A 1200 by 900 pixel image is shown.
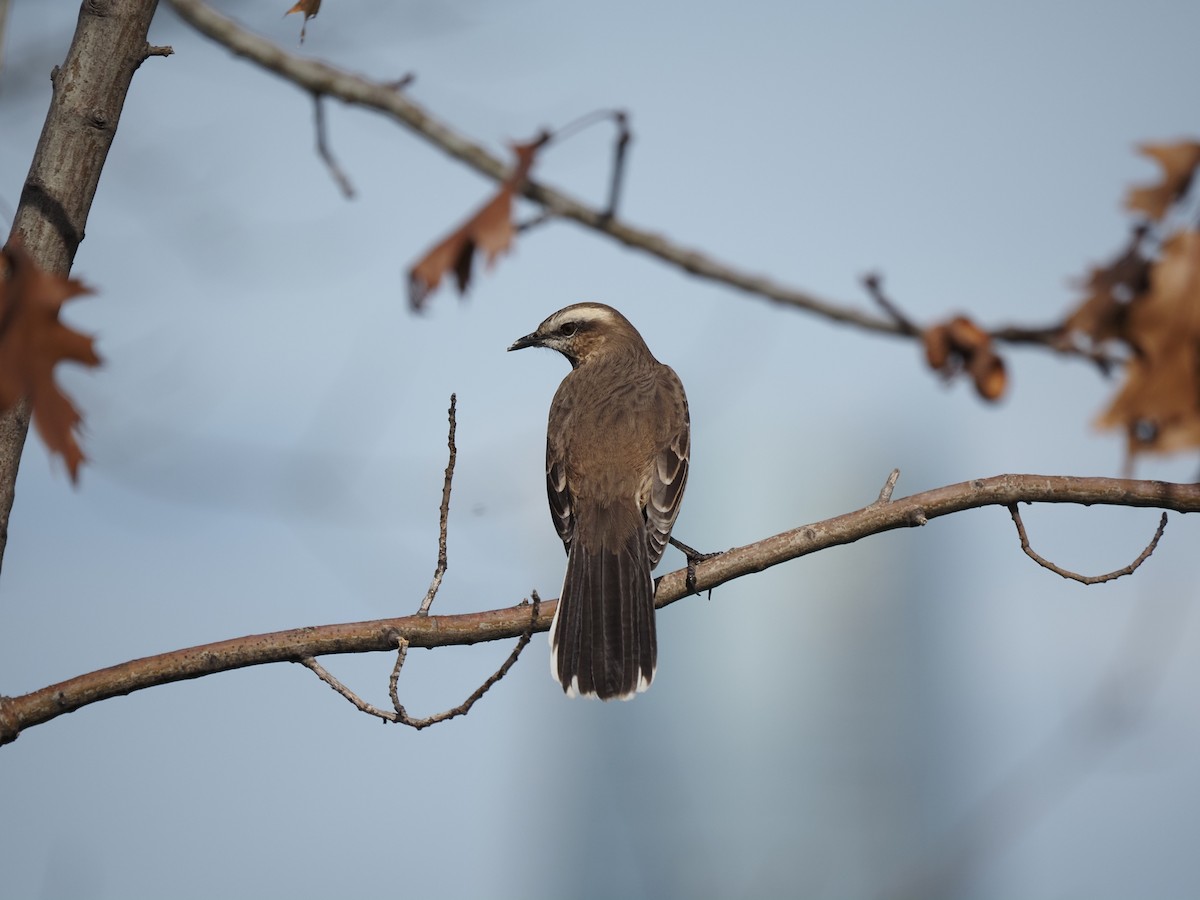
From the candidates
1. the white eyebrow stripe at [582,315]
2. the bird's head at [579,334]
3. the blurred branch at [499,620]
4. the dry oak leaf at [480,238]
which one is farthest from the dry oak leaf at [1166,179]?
the white eyebrow stripe at [582,315]

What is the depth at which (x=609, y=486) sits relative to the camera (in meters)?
6.37

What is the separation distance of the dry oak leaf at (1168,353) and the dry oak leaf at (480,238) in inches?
49.6

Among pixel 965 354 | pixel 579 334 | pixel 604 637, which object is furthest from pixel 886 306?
pixel 579 334

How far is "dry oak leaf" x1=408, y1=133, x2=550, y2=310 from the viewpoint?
2.34 m

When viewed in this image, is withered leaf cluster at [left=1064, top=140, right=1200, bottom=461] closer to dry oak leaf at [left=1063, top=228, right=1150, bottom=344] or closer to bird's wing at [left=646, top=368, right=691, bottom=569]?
dry oak leaf at [left=1063, top=228, right=1150, bottom=344]

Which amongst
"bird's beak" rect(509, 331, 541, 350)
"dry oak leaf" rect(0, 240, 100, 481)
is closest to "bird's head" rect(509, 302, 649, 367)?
"bird's beak" rect(509, 331, 541, 350)

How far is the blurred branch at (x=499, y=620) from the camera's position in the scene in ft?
14.0

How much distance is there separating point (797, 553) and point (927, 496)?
576mm

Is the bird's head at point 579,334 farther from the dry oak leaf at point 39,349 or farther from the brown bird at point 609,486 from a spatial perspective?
the dry oak leaf at point 39,349

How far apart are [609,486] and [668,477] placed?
34cm

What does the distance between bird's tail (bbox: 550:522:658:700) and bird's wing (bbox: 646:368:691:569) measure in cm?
34

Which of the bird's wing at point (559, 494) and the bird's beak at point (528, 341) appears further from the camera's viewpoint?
the bird's beak at point (528, 341)

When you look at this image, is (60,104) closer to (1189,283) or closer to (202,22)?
(202,22)

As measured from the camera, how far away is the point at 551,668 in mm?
5480
